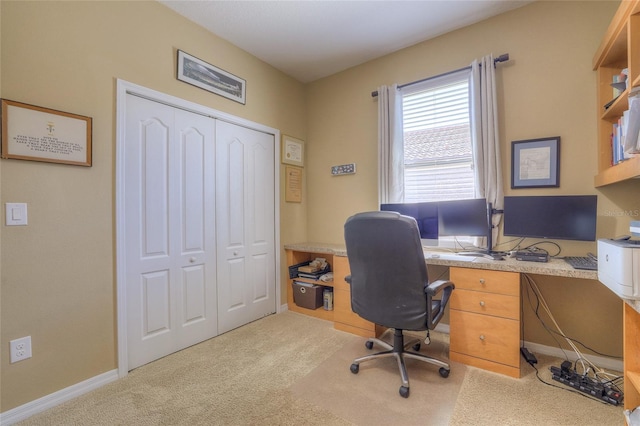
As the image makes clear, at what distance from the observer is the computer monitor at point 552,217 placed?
199 centimetres

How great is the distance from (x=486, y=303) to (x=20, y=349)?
2.99 metres

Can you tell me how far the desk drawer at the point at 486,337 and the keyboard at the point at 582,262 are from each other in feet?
1.74

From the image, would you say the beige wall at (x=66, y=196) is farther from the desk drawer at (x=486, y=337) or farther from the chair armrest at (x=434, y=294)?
the desk drawer at (x=486, y=337)

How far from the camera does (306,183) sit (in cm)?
376

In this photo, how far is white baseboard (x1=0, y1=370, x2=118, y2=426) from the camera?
157 centimetres

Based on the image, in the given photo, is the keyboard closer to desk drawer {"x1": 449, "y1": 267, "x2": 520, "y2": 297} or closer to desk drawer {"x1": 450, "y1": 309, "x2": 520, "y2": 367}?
desk drawer {"x1": 449, "y1": 267, "x2": 520, "y2": 297}

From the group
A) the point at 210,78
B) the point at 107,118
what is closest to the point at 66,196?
the point at 107,118

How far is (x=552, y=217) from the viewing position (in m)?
2.10

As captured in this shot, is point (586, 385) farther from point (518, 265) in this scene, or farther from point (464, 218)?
point (464, 218)

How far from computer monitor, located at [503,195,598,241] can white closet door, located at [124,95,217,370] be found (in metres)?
2.66

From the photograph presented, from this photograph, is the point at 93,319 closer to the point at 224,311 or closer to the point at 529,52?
the point at 224,311

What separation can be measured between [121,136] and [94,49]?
0.59m

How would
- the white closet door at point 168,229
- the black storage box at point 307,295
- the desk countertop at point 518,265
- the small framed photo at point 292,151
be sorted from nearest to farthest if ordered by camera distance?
the desk countertop at point 518,265, the white closet door at point 168,229, the black storage box at point 307,295, the small framed photo at point 292,151

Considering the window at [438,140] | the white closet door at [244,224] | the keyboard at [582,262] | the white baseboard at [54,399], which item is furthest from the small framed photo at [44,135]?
the keyboard at [582,262]
